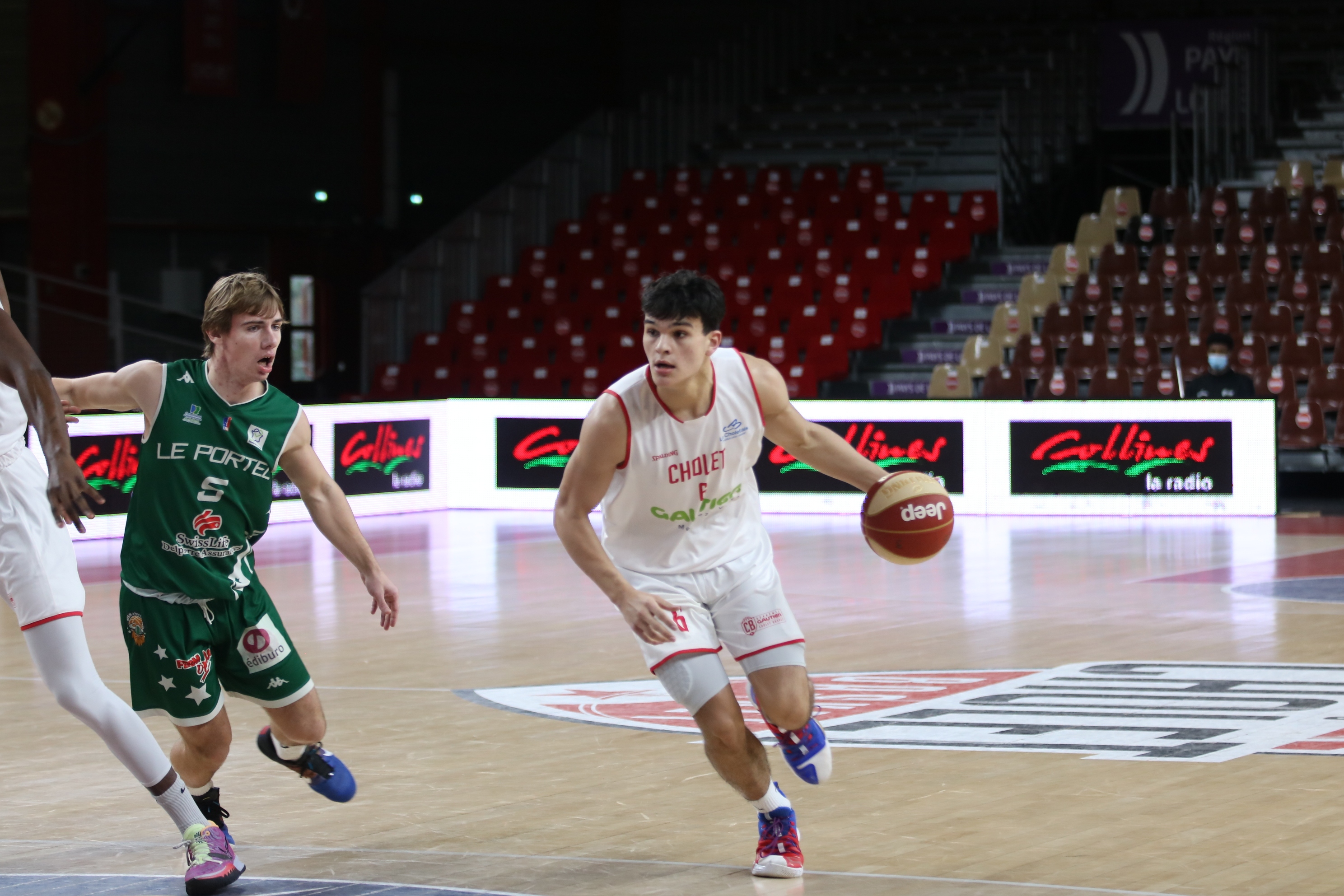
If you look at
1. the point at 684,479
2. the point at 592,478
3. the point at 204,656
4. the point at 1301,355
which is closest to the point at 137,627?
the point at 204,656

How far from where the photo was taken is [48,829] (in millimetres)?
5984

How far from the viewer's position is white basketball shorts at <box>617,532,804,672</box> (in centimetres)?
532

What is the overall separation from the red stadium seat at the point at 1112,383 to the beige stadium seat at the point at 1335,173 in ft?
12.7

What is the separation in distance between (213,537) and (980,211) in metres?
18.3

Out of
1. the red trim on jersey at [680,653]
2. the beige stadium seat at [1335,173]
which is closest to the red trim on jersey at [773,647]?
the red trim on jersey at [680,653]

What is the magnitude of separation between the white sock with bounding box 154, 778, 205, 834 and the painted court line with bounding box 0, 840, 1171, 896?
273 mm

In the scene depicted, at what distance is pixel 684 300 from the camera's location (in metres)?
5.11

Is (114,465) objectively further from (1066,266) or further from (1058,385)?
(1066,266)

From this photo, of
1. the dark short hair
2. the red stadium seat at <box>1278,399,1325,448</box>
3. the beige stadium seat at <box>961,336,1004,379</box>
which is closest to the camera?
the dark short hair

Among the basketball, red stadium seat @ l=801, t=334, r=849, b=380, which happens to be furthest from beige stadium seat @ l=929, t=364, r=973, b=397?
the basketball

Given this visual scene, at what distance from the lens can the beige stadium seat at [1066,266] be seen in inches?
821

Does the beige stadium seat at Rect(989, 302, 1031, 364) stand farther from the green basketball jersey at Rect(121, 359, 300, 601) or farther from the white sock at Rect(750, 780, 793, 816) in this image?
the green basketball jersey at Rect(121, 359, 300, 601)

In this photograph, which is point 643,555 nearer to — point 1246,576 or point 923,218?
point 1246,576

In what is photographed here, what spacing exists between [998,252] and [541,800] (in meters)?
17.4
